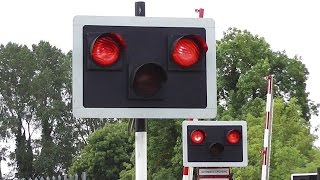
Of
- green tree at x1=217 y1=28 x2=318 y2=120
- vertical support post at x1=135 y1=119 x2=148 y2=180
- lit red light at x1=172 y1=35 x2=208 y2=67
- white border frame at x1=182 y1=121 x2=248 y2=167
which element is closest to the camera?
lit red light at x1=172 y1=35 x2=208 y2=67

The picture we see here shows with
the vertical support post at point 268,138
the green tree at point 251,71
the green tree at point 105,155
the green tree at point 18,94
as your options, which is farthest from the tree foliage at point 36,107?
the vertical support post at point 268,138

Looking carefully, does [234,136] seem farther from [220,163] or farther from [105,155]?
[105,155]

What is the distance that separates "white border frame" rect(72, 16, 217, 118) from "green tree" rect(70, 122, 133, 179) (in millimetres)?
74452

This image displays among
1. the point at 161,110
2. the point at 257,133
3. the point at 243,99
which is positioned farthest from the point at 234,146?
the point at 243,99

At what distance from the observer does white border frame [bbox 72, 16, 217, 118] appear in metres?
4.93

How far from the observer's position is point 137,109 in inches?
196

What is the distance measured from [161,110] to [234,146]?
1410 mm

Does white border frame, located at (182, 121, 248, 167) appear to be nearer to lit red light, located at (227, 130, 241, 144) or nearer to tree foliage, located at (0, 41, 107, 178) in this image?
lit red light, located at (227, 130, 241, 144)

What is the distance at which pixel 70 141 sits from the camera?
93.9 m

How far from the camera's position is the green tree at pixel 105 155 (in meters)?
80.1

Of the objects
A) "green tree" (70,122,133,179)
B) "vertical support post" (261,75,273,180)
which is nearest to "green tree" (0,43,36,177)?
"green tree" (70,122,133,179)

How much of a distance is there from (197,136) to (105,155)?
74533mm

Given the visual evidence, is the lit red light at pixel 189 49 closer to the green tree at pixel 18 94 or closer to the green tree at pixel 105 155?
the green tree at pixel 105 155

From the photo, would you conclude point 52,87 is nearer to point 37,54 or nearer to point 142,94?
point 37,54
